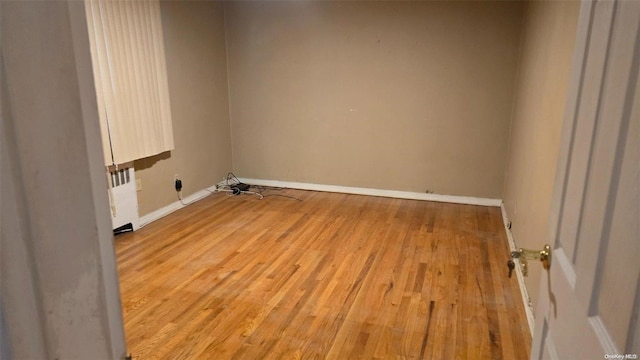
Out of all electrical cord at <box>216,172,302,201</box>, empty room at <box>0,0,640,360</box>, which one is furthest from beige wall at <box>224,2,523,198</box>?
electrical cord at <box>216,172,302,201</box>

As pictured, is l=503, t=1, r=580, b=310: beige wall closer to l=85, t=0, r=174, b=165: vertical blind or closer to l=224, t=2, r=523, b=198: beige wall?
l=224, t=2, r=523, b=198: beige wall

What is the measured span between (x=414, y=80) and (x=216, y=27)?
2.30 metres

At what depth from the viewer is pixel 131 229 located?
3662 millimetres

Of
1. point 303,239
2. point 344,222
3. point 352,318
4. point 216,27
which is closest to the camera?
point 352,318

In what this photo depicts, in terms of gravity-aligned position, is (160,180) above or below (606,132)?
below

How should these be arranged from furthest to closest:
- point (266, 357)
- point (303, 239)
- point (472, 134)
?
point (472, 134) → point (303, 239) → point (266, 357)

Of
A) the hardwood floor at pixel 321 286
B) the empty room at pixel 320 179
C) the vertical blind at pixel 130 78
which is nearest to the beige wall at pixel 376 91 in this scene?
the empty room at pixel 320 179

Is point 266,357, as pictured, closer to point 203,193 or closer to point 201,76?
point 203,193

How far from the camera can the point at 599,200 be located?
0.71 m

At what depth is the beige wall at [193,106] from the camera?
3973 millimetres

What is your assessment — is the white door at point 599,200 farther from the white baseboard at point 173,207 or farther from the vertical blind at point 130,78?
the white baseboard at point 173,207

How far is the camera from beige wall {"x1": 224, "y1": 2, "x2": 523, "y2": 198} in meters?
4.18

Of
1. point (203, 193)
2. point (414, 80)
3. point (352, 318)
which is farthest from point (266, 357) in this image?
point (414, 80)

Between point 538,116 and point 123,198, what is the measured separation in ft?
10.6
